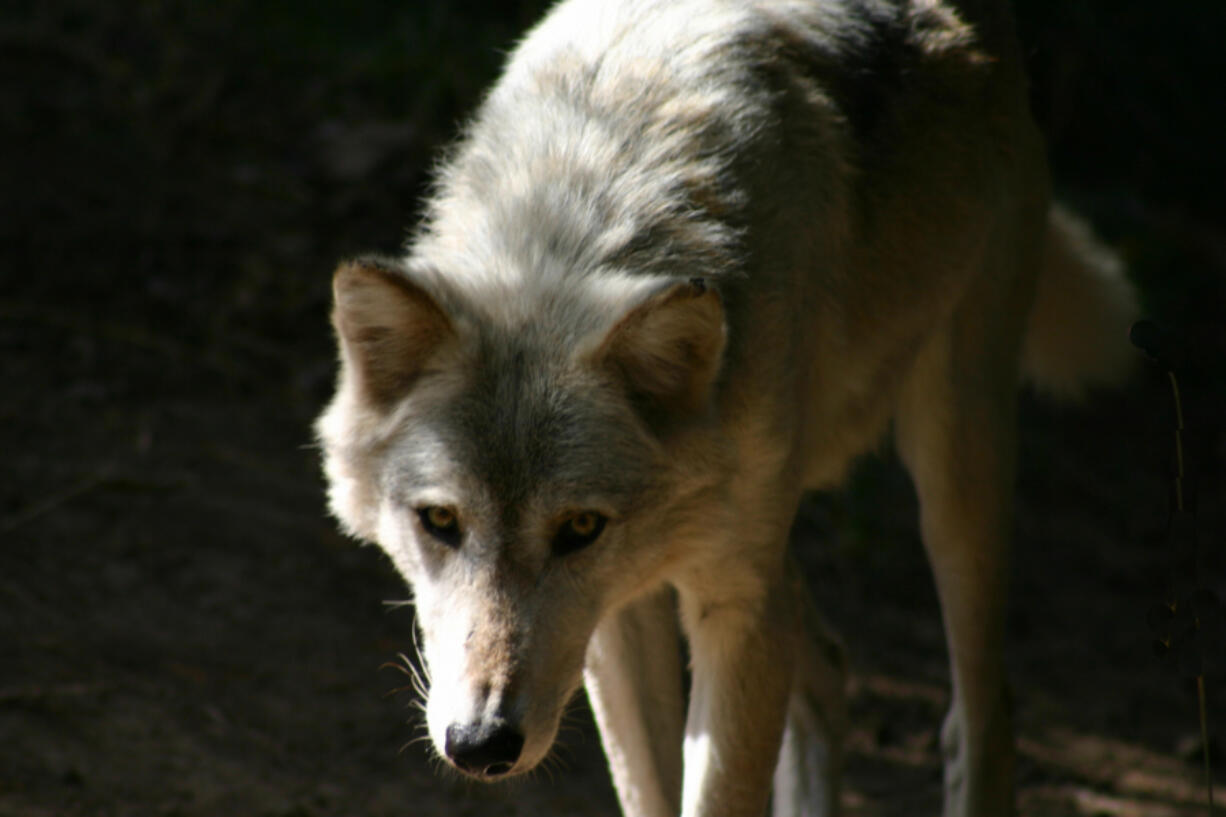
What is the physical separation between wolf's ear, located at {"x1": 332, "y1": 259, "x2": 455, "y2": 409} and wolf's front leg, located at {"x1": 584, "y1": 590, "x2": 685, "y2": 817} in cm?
94

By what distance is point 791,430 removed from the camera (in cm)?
314

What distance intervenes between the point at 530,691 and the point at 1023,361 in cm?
307

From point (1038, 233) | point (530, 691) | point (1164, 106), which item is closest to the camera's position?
point (530, 691)

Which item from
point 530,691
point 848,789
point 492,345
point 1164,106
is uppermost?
point 492,345

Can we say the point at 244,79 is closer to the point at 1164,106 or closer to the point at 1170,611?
the point at 1164,106

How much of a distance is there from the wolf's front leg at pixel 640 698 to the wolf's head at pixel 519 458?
60 centimetres

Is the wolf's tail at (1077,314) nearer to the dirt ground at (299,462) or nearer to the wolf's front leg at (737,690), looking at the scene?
the dirt ground at (299,462)

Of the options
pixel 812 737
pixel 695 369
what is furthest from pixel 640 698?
pixel 695 369

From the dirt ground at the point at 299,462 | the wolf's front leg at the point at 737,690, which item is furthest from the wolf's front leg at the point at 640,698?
the wolf's front leg at the point at 737,690

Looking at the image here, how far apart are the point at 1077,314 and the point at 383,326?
117 inches

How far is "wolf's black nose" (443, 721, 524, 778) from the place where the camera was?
2.57m

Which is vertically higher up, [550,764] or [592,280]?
[592,280]

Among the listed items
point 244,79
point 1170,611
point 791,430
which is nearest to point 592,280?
point 791,430

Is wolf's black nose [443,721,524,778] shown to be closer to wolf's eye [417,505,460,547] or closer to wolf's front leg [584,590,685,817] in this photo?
wolf's eye [417,505,460,547]
